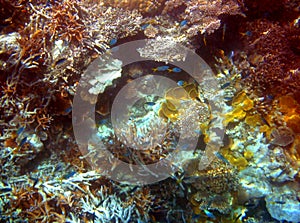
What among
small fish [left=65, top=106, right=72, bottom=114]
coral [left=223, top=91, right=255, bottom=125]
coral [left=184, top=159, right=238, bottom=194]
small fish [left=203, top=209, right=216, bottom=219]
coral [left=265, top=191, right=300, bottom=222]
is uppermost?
small fish [left=65, top=106, right=72, bottom=114]

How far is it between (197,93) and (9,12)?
125 inches

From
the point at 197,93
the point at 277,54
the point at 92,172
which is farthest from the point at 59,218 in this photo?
the point at 277,54

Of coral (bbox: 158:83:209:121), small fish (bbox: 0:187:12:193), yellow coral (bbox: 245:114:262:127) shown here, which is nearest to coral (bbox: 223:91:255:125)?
yellow coral (bbox: 245:114:262:127)

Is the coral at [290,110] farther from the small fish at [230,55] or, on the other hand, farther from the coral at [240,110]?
the small fish at [230,55]

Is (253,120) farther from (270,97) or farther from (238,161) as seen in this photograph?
(238,161)

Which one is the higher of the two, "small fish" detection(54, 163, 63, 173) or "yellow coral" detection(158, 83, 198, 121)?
"yellow coral" detection(158, 83, 198, 121)

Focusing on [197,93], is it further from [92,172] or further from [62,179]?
[62,179]

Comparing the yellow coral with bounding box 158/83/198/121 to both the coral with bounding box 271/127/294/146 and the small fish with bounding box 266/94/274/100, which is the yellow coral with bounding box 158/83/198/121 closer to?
the small fish with bounding box 266/94/274/100

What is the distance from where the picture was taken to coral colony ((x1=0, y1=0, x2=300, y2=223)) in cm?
344

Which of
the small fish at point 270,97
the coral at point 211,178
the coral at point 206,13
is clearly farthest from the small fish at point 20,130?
the small fish at point 270,97

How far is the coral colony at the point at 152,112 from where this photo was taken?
3.44 m

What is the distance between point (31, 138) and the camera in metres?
3.46

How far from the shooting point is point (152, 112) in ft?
13.2

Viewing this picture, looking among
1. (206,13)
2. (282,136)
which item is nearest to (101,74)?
(206,13)
